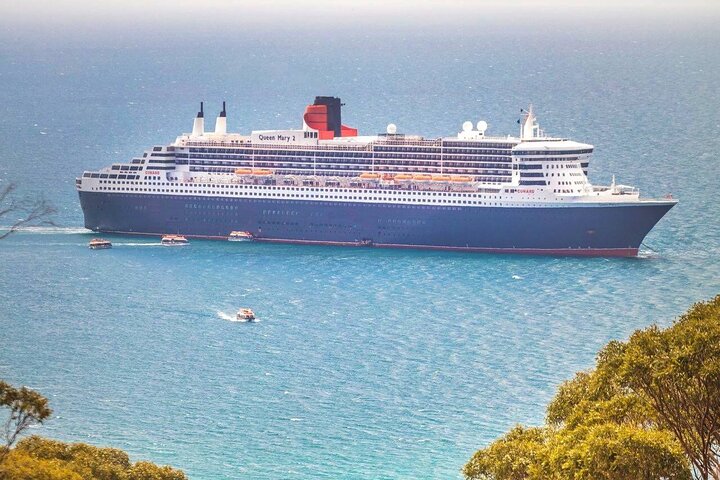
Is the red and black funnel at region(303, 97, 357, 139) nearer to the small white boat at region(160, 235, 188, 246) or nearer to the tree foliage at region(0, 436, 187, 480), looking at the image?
the small white boat at region(160, 235, 188, 246)

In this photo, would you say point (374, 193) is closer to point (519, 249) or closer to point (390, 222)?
point (390, 222)

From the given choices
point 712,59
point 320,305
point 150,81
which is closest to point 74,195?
point 320,305

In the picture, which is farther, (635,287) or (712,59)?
(712,59)

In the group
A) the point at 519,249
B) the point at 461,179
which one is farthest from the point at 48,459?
the point at 461,179

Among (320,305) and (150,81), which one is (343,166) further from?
(150,81)

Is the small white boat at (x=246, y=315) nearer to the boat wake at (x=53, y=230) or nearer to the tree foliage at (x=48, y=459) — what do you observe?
the boat wake at (x=53, y=230)

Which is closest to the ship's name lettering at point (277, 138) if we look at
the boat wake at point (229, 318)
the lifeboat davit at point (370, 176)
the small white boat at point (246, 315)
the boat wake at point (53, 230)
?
the lifeboat davit at point (370, 176)

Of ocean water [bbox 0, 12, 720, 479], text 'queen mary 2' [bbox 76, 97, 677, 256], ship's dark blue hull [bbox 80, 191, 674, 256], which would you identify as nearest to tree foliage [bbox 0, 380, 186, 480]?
ocean water [bbox 0, 12, 720, 479]
